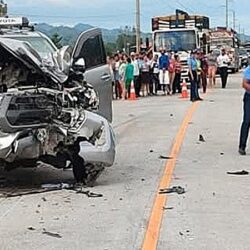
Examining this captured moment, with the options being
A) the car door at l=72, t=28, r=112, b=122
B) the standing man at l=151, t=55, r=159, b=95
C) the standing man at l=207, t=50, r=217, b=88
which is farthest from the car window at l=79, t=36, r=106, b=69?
the standing man at l=207, t=50, r=217, b=88

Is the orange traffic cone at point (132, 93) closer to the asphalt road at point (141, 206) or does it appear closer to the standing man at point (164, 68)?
the standing man at point (164, 68)

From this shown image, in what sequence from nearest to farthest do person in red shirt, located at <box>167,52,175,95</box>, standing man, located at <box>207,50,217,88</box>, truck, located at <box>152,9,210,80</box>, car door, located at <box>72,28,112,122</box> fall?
car door, located at <box>72,28,112,122</box>, person in red shirt, located at <box>167,52,175,95</box>, standing man, located at <box>207,50,217,88</box>, truck, located at <box>152,9,210,80</box>

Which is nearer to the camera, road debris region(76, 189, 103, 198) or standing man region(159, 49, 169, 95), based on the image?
road debris region(76, 189, 103, 198)

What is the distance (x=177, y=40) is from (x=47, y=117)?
1071 inches

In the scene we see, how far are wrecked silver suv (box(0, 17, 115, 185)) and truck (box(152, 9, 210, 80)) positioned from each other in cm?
2390

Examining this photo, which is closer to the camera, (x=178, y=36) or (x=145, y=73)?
(x=145, y=73)

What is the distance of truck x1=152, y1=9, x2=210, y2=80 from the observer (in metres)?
36.2

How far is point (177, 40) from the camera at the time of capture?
3662cm

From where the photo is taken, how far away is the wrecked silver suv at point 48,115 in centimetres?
977

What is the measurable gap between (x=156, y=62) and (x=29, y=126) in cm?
2275

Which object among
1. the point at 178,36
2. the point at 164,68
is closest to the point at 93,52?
the point at 164,68

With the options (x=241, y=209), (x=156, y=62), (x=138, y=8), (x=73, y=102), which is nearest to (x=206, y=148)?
(x=73, y=102)

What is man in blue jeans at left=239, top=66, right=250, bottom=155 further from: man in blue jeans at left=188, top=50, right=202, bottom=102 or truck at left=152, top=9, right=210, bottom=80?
truck at left=152, top=9, right=210, bottom=80

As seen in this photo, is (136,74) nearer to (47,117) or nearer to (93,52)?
(93,52)
